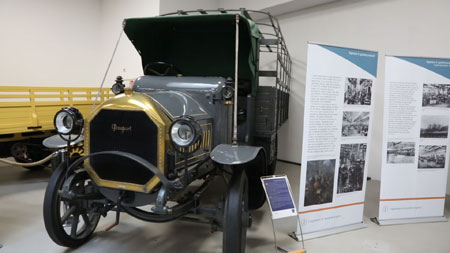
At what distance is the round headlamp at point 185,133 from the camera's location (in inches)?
76.6

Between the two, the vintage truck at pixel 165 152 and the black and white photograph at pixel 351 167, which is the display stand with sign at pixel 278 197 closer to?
the vintage truck at pixel 165 152

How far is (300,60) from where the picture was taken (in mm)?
6164

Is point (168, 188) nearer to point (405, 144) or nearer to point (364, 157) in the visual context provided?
point (364, 157)

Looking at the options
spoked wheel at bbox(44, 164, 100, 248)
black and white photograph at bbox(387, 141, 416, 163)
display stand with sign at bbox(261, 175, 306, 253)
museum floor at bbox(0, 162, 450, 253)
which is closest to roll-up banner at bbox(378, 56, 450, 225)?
black and white photograph at bbox(387, 141, 416, 163)

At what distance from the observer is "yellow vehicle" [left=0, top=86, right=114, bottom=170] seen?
400 cm

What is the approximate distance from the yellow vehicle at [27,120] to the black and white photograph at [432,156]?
4973 millimetres

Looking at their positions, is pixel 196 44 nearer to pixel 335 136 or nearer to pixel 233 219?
pixel 335 136

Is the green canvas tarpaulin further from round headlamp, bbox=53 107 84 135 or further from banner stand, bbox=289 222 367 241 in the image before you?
banner stand, bbox=289 222 367 241

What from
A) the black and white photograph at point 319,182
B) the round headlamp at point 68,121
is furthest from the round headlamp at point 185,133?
the black and white photograph at point 319,182

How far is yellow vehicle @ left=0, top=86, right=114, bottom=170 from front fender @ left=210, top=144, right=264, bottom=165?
323cm

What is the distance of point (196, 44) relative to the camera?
3797 mm

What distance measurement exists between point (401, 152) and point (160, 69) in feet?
10.2

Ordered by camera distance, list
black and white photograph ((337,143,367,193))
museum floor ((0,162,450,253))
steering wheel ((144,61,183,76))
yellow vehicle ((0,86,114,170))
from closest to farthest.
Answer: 1. museum floor ((0,162,450,253))
2. black and white photograph ((337,143,367,193))
3. steering wheel ((144,61,183,76))
4. yellow vehicle ((0,86,114,170))

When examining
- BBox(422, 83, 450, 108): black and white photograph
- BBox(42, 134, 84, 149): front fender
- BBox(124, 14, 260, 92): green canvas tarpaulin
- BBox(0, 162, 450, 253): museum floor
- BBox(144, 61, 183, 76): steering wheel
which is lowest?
BBox(0, 162, 450, 253): museum floor
